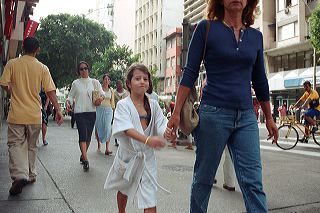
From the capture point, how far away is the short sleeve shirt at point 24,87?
4.85 metres

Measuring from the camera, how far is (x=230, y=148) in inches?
112

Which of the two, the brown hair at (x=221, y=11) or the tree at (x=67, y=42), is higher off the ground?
the tree at (x=67, y=42)

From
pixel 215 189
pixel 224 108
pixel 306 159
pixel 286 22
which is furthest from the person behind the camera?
pixel 286 22

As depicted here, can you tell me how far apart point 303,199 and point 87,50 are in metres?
32.6

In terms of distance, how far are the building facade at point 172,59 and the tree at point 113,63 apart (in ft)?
46.5

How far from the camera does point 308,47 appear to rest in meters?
32.3

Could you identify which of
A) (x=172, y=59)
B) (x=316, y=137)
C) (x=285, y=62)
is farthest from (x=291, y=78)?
(x=172, y=59)

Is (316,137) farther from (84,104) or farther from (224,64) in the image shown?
(224,64)

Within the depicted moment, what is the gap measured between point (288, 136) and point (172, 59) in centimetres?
5129

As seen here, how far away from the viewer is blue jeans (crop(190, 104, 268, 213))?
8.70 ft

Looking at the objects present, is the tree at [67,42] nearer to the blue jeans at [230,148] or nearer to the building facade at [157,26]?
the building facade at [157,26]

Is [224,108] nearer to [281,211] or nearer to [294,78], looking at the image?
[281,211]

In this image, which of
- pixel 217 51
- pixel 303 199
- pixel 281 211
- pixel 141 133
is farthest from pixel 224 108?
pixel 303 199

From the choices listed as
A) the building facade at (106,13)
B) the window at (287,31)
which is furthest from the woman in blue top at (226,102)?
the building facade at (106,13)
